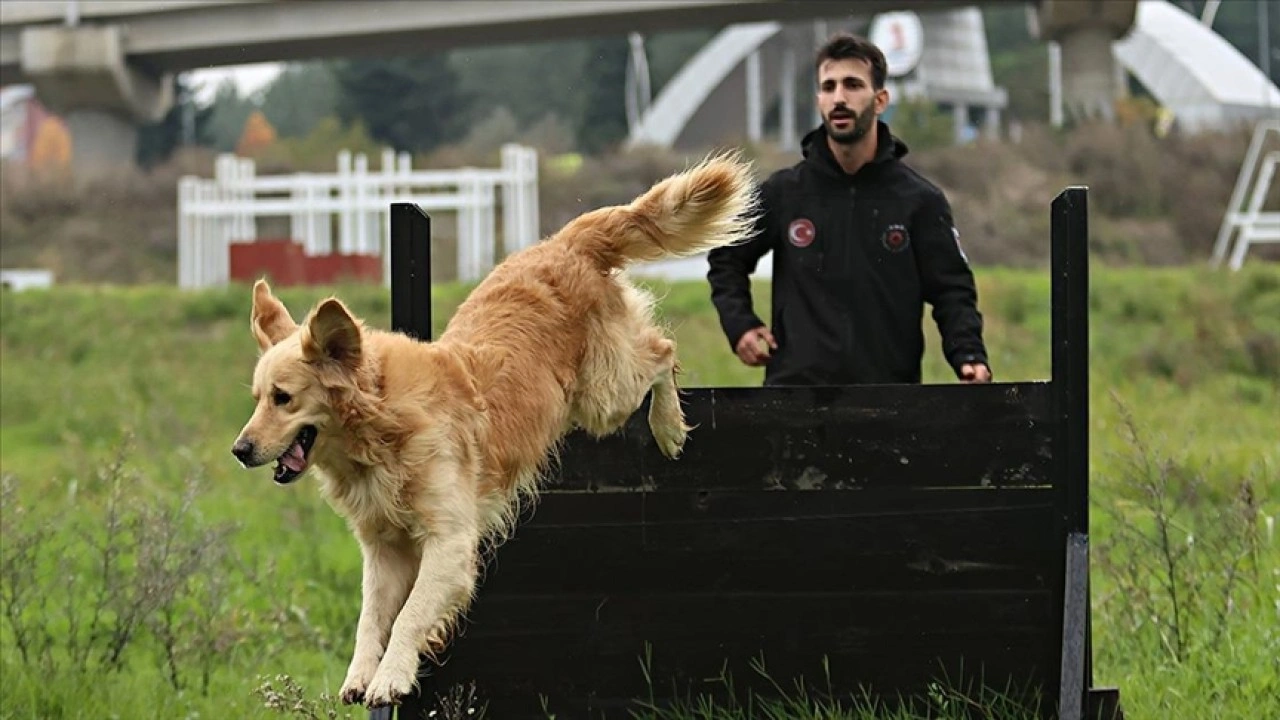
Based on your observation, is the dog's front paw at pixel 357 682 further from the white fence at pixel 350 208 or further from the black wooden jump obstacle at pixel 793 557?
the white fence at pixel 350 208

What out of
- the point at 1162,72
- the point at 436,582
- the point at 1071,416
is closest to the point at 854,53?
the point at 1071,416

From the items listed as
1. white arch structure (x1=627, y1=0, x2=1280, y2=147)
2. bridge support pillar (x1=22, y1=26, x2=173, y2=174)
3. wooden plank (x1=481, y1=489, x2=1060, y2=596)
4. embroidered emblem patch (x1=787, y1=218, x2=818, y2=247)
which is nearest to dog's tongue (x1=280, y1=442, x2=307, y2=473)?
wooden plank (x1=481, y1=489, x2=1060, y2=596)

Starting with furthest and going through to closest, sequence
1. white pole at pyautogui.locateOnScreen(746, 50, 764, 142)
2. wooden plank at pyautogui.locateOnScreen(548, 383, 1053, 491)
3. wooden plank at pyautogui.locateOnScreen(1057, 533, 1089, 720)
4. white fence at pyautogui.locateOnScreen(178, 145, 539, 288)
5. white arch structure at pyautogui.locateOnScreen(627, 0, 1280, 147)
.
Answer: white pole at pyautogui.locateOnScreen(746, 50, 764, 142) → white arch structure at pyautogui.locateOnScreen(627, 0, 1280, 147) → white fence at pyautogui.locateOnScreen(178, 145, 539, 288) → wooden plank at pyautogui.locateOnScreen(548, 383, 1053, 491) → wooden plank at pyautogui.locateOnScreen(1057, 533, 1089, 720)

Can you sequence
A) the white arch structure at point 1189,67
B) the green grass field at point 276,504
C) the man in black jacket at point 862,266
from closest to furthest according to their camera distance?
the man in black jacket at point 862,266, the green grass field at point 276,504, the white arch structure at point 1189,67

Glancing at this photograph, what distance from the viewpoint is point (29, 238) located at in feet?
102

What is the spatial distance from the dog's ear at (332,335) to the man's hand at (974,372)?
8.43 feet

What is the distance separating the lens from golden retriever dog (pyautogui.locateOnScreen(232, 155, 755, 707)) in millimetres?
4547

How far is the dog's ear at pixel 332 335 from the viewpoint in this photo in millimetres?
4520

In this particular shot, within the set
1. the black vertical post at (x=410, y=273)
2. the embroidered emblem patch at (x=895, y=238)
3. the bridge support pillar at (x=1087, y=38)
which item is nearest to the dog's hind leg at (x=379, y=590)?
the black vertical post at (x=410, y=273)

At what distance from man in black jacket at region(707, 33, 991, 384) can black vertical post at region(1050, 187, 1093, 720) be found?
773mm

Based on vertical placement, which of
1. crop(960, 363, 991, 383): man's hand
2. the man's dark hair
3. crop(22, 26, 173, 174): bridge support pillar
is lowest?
crop(960, 363, 991, 383): man's hand

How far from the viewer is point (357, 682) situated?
446 cm

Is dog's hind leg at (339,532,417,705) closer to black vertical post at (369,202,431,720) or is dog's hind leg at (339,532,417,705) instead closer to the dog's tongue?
the dog's tongue

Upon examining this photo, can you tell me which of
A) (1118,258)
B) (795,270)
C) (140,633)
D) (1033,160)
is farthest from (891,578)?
(1033,160)
